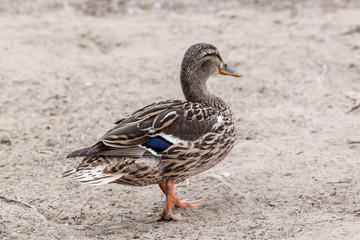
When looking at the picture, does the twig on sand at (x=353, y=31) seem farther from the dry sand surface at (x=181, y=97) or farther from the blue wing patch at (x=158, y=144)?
the blue wing patch at (x=158, y=144)

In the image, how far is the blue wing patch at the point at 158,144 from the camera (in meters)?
4.22

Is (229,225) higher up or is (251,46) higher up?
(251,46)

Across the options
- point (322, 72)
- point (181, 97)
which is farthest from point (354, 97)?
point (181, 97)

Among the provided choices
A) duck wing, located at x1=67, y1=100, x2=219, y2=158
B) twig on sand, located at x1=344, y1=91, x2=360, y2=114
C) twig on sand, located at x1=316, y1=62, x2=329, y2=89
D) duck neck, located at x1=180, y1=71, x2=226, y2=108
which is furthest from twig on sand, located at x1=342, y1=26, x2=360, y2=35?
duck wing, located at x1=67, y1=100, x2=219, y2=158

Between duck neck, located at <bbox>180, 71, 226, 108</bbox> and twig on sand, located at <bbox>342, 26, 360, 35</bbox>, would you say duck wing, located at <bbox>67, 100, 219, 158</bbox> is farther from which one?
twig on sand, located at <bbox>342, 26, 360, 35</bbox>

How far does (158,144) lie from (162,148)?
1.8 inches

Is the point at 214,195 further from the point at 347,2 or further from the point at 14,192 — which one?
the point at 347,2

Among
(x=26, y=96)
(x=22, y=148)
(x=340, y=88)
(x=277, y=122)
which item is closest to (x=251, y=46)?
(x=340, y=88)

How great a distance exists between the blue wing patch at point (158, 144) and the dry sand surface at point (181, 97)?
0.65 meters

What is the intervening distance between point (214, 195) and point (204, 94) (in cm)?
95

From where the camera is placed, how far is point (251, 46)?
852cm

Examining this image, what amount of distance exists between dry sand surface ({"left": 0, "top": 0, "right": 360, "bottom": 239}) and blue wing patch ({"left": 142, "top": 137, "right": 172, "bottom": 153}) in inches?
25.5

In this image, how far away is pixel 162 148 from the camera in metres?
4.24

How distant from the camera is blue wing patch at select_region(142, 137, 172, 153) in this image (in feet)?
13.8
